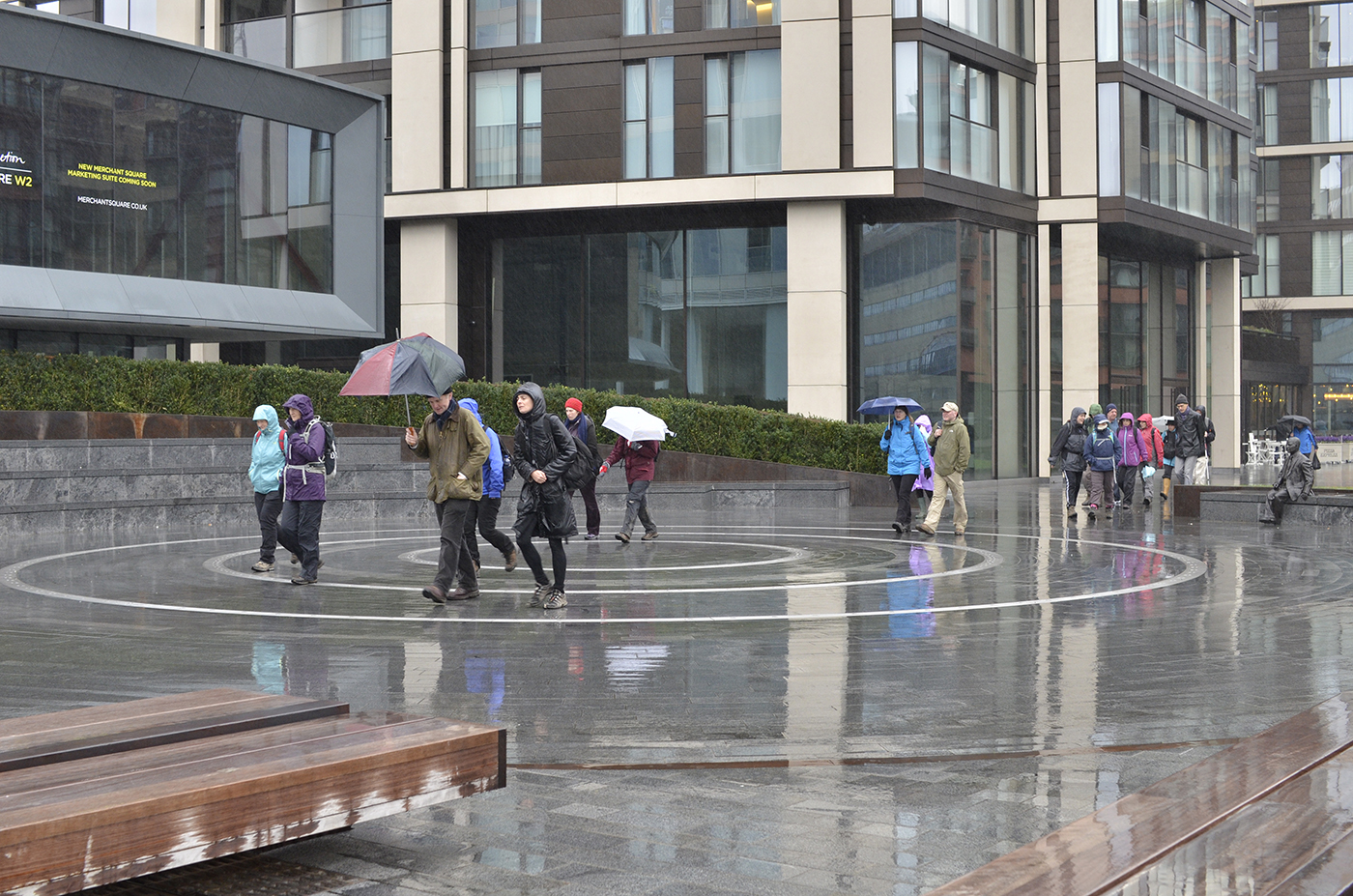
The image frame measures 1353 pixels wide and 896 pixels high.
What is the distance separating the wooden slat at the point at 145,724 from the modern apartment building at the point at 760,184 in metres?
27.6

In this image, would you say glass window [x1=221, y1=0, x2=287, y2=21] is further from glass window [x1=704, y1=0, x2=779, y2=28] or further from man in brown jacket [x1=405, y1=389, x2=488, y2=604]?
man in brown jacket [x1=405, y1=389, x2=488, y2=604]

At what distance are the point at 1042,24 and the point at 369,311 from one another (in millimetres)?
18827

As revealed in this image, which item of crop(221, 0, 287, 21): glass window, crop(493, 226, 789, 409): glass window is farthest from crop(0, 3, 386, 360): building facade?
crop(221, 0, 287, 21): glass window

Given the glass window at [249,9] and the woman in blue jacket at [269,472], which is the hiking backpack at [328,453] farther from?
the glass window at [249,9]

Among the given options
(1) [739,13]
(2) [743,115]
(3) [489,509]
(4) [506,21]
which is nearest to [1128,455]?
(2) [743,115]

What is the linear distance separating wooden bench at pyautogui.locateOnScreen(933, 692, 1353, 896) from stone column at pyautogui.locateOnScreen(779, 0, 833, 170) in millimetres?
27722

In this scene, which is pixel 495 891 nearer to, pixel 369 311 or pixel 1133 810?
pixel 1133 810

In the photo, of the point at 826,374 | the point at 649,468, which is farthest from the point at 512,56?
the point at 649,468

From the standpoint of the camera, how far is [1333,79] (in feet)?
215

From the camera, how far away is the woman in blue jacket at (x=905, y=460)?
65.3ft

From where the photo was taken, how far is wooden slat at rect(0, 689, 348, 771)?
13.5 feet

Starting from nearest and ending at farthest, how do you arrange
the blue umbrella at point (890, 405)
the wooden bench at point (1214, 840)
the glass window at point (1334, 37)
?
the wooden bench at point (1214, 840) < the blue umbrella at point (890, 405) < the glass window at point (1334, 37)

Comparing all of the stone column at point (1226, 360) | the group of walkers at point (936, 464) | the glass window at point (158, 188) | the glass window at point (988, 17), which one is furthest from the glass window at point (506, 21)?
the stone column at point (1226, 360)

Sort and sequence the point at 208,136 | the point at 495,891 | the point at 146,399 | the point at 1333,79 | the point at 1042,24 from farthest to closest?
the point at 1333,79, the point at 1042,24, the point at 208,136, the point at 146,399, the point at 495,891
